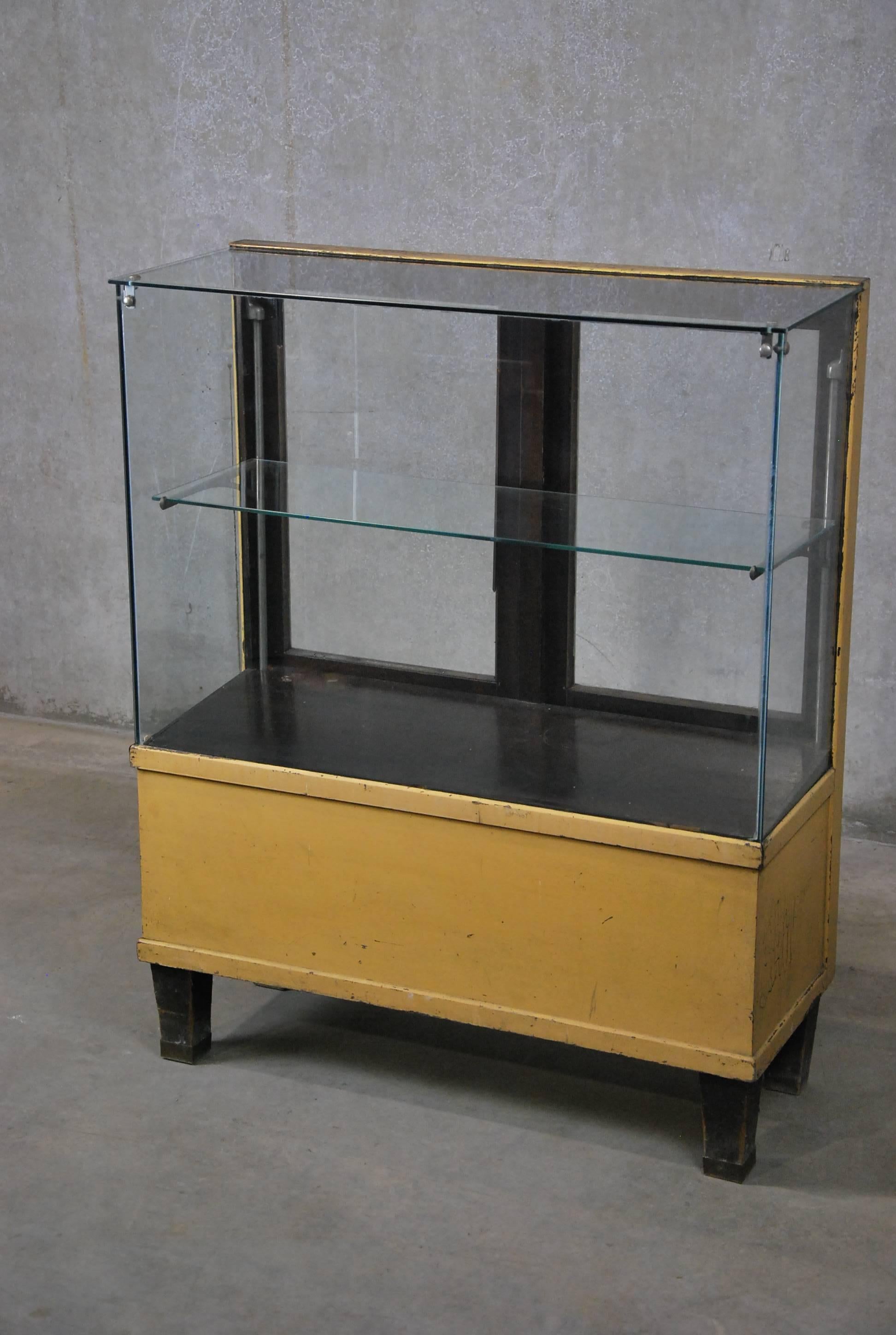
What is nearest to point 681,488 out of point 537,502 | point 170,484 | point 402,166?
point 537,502

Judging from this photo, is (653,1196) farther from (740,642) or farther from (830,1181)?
(740,642)

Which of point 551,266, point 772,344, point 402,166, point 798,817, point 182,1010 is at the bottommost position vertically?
point 182,1010

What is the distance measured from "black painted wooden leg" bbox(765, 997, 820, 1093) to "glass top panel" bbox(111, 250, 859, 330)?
4.13 feet

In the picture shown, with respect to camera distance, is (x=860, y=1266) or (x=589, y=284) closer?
(x=860, y=1266)

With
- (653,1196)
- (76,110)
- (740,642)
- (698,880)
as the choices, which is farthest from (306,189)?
(653,1196)

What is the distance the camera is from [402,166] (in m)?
4.29

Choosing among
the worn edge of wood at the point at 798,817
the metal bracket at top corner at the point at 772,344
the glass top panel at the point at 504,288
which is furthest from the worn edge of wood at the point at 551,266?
the worn edge of wood at the point at 798,817

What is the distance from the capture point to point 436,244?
4.31 meters

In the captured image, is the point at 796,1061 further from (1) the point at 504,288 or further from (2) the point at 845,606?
(1) the point at 504,288

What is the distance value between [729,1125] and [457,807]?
2.29 feet

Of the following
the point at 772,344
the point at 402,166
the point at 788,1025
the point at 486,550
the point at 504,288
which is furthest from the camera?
the point at 402,166

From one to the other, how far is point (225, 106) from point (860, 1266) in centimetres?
325

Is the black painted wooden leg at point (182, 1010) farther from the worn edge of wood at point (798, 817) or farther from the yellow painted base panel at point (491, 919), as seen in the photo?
the worn edge of wood at point (798, 817)

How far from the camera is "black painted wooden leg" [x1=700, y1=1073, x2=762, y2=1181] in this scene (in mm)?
2822
